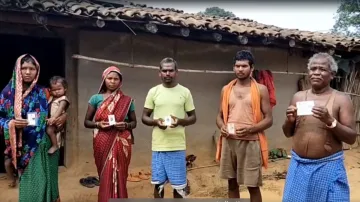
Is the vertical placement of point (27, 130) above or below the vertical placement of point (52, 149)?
above

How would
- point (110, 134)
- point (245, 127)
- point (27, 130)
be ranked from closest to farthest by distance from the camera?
point (27, 130), point (245, 127), point (110, 134)

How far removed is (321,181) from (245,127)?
3.00ft

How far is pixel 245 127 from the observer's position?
12.2 feet

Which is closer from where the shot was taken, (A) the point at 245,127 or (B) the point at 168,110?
(A) the point at 245,127

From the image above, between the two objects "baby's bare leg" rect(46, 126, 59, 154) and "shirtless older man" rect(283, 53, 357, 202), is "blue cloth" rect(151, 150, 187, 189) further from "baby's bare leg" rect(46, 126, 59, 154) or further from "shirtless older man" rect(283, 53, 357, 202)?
"shirtless older man" rect(283, 53, 357, 202)

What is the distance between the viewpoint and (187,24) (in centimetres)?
540

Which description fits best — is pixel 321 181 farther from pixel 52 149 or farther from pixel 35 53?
pixel 35 53

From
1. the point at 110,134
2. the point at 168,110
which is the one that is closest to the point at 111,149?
the point at 110,134

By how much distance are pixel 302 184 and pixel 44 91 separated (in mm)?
2447

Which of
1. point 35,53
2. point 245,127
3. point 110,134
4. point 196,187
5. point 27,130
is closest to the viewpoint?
point 27,130

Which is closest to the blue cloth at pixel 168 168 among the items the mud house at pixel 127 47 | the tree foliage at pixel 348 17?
the mud house at pixel 127 47

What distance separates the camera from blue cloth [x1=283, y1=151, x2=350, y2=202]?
2990mm

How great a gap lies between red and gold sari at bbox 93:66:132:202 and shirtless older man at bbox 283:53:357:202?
1.67 metres

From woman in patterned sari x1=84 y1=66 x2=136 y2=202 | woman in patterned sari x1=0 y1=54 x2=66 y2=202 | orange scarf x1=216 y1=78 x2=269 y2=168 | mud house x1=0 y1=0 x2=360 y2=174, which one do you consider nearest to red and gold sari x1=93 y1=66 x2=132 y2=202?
woman in patterned sari x1=84 y1=66 x2=136 y2=202
